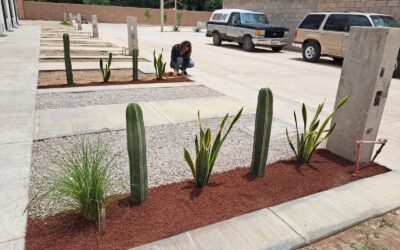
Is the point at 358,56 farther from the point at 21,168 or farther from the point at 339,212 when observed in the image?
the point at 21,168

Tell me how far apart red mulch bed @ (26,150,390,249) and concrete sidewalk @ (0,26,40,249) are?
13cm

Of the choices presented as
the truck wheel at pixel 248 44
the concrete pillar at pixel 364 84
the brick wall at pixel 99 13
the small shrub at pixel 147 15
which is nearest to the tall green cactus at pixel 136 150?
the concrete pillar at pixel 364 84

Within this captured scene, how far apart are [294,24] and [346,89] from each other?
1638 cm

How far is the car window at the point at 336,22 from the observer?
39.9 ft

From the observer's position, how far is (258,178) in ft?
10.8

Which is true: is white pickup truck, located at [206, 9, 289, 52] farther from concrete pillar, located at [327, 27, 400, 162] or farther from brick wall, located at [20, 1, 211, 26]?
brick wall, located at [20, 1, 211, 26]

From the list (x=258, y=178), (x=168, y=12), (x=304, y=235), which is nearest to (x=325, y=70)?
(x=258, y=178)

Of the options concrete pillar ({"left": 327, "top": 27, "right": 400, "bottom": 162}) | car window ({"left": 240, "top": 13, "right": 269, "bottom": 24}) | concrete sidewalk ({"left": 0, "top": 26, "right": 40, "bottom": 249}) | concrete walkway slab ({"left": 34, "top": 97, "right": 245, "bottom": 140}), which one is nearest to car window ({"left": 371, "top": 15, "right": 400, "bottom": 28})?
car window ({"left": 240, "top": 13, "right": 269, "bottom": 24})

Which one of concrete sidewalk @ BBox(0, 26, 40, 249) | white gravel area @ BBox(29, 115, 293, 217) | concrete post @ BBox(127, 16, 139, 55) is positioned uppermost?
concrete post @ BBox(127, 16, 139, 55)

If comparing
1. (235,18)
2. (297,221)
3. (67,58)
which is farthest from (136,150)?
(235,18)

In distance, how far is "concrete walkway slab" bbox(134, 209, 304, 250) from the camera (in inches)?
89.7

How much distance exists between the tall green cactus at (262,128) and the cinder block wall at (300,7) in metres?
13.5

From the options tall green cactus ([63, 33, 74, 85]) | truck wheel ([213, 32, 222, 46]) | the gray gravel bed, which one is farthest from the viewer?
truck wheel ([213, 32, 222, 46])

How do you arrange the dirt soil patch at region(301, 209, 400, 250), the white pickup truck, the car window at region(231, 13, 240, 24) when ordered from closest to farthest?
the dirt soil patch at region(301, 209, 400, 250) < the white pickup truck < the car window at region(231, 13, 240, 24)
